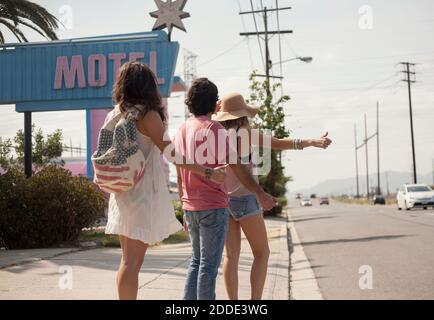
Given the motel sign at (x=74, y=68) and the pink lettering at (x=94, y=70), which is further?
the pink lettering at (x=94, y=70)

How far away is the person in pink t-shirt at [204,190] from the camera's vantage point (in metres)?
4.80

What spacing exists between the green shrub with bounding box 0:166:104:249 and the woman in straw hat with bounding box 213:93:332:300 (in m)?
8.50

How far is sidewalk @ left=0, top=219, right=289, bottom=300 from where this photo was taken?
688cm

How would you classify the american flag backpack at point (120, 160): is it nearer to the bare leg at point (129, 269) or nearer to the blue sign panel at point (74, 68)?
the bare leg at point (129, 269)

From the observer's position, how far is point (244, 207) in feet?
18.1

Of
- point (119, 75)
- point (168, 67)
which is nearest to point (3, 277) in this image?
point (119, 75)

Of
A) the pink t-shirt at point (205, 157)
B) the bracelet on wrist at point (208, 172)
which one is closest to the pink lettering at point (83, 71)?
the pink t-shirt at point (205, 157)

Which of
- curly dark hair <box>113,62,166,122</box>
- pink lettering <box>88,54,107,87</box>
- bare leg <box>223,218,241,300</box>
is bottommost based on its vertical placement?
bare leg <box>223,218,241,300</box>

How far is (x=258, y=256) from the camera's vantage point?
5.61 m

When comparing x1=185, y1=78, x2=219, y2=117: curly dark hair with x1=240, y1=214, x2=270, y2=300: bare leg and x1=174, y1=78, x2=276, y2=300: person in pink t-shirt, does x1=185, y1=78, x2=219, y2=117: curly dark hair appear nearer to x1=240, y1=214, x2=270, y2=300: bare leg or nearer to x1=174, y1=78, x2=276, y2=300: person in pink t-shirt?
x1=174, y1=78, x2=276, y2=300: person in pink t-shirt

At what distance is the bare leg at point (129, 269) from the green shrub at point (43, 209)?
9.18 metres

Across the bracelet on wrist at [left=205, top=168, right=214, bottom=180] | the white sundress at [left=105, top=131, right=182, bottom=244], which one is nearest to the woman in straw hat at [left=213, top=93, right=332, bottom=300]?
the bracelet on wrist at [left=205, top=168, right=214, bottom=180]

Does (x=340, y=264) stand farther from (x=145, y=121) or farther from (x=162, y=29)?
(x=162, y=29)

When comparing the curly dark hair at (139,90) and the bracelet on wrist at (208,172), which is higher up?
the curly dark hair at (139,90)
